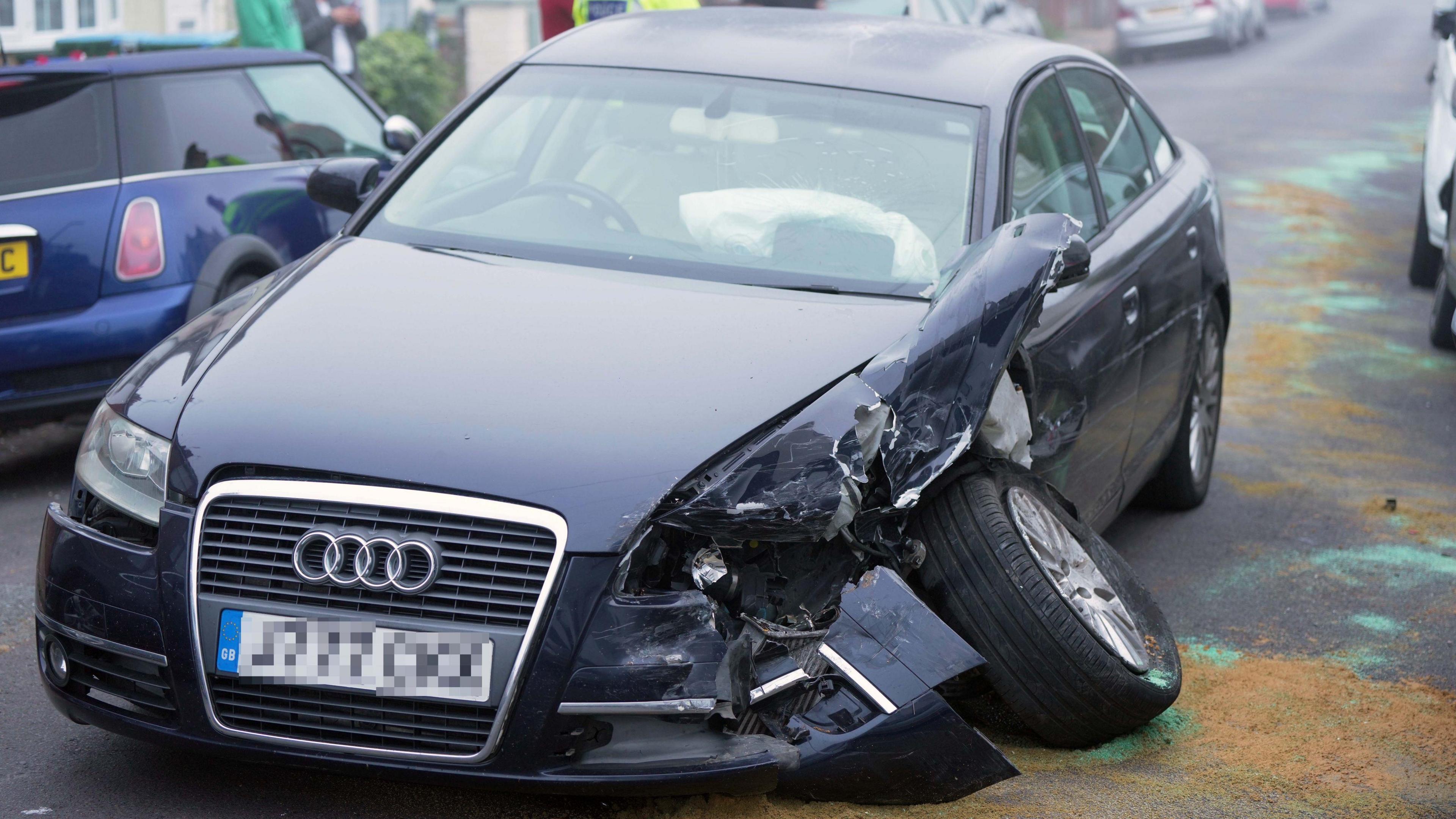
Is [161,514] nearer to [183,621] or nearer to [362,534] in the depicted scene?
[183,621]

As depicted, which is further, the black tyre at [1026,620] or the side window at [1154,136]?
the side window at [1154,136]

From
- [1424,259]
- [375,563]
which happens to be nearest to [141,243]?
[375,563]

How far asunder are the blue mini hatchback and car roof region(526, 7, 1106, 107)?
1481mm

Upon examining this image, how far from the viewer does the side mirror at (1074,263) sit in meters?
3.62

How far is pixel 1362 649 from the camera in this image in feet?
14.5

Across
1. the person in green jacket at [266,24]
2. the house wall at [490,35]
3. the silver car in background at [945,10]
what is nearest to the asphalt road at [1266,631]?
the silver car in background at [945,10]

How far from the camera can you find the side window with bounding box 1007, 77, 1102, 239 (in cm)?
429

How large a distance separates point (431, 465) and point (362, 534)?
175 mm

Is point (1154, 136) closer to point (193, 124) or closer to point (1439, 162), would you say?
point (193, 124)

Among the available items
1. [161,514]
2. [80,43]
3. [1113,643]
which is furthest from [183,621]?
[80,43]

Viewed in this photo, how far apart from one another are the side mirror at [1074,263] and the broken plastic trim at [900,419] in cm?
3

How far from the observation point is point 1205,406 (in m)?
5.86

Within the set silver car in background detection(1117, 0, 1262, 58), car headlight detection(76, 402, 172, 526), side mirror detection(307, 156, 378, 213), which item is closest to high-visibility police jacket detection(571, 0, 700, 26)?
side mirror detection(307, 156, 378, 213)

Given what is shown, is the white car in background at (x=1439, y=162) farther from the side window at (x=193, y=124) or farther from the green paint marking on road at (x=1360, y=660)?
the side window at (x=193, y=124)
